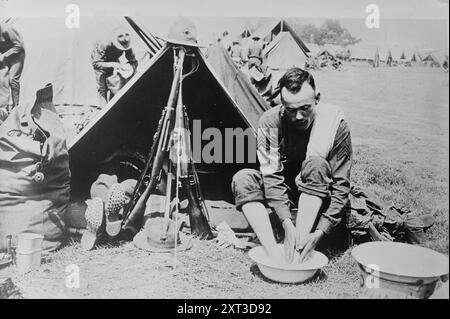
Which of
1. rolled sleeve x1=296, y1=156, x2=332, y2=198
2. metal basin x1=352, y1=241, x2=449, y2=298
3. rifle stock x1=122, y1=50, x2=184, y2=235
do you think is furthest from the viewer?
rifle stock x1=122, y1=50, x2=184, y2=235

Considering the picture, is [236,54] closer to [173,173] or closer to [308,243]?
[173,173]

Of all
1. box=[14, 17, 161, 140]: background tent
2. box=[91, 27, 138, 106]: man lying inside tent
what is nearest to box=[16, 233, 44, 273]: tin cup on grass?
box=[14, 17, 161, 140]: background tent

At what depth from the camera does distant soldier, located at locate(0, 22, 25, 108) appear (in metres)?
3.44

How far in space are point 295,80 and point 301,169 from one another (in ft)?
1.88

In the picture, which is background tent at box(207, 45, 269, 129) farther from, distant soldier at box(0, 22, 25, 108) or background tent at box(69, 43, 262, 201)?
distant soldier at box(0, 22, 25, 108)

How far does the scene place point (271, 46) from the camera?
3.35 m

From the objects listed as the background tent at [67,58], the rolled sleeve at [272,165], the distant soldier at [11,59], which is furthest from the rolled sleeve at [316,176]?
the distant soldier at [11,59]

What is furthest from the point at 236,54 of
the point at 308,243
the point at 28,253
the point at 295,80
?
the point at 28,253

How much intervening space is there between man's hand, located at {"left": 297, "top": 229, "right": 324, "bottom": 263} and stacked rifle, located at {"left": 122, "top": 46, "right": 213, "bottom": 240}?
2.03ft

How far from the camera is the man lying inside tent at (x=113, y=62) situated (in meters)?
3.41

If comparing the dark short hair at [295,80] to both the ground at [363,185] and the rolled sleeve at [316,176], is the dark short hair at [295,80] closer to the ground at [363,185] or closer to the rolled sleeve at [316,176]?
the ground at [363,185]
